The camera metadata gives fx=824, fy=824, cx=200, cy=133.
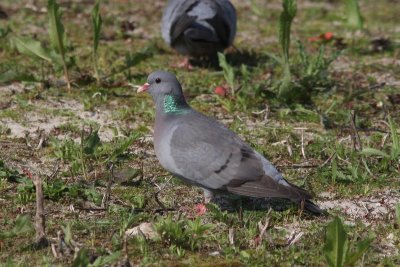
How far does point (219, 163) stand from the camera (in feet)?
16.8

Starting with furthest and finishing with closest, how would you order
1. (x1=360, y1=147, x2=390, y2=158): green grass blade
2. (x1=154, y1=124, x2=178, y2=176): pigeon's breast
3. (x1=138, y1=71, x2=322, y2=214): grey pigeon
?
1. (x1=360, y1=147, x2=390, y2=158): green grass blade
2. (x1=154, y1=124, x2=178, y2=176): pigeon's breast
3. (x1=138, y1=71, x2=322, y2=214): grey pigeon

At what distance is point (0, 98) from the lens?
735cm

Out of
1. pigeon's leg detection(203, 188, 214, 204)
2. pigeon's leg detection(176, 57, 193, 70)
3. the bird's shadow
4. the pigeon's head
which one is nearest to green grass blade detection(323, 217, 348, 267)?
the bird's shadow

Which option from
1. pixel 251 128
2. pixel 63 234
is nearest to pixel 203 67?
pixel 251 128

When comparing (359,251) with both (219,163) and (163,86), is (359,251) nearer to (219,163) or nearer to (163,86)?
(219,163)

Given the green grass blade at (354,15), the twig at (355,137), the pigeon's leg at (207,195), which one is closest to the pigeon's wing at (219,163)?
the pigeon's leg at (207,195)

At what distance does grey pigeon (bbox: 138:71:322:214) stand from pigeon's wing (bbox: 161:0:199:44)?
3.15 m

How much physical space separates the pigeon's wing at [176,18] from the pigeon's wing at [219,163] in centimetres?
330

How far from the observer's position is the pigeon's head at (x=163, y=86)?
5648mm

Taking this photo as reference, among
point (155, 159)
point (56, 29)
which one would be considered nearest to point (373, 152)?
point (155, 159)

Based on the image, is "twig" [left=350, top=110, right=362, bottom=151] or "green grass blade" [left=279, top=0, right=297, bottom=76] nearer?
"twig" [left=350, top=110, right=362, bottom=151]

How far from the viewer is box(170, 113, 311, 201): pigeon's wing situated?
5023 mm

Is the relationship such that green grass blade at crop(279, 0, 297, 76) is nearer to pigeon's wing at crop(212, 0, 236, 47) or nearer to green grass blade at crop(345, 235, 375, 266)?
pigeon's wing at crop(212, 0, 236, 47)

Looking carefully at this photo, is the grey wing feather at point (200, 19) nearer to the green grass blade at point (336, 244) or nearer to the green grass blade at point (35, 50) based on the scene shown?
the green grass blade at point (35, 50)
